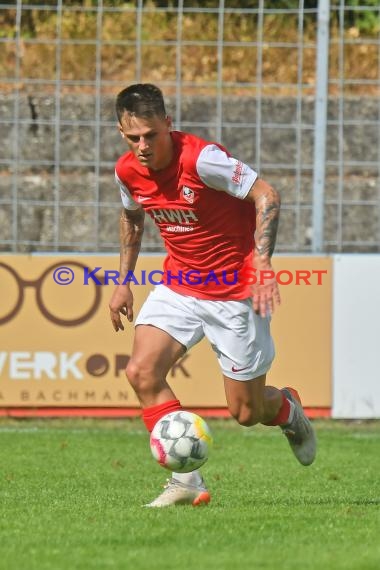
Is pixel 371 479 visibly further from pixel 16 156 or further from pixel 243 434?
pixel 16 156

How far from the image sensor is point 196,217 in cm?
729

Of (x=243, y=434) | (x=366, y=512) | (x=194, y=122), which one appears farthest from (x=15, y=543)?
(x=194, y=122)

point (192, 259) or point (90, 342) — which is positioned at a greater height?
point (192, 259)

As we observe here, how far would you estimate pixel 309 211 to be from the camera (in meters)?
13.3

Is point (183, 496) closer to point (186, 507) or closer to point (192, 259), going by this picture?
point (186, 507)

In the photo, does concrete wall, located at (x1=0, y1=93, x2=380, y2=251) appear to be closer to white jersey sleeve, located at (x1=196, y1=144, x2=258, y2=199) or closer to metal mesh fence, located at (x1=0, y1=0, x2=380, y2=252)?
metal mesh fence, located at (x1=0, y1=0, x2=380, y2=252)

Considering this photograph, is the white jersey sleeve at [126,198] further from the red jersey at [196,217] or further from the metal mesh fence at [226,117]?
the metal mesh fence at [226,117]

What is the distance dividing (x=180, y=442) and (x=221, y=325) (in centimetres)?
86

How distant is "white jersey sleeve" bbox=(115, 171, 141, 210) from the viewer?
7526 mm

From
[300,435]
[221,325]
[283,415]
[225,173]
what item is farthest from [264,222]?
[300,435]

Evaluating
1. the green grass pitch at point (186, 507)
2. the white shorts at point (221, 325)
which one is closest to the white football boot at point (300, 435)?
the green grass pitch at point (186, 507)

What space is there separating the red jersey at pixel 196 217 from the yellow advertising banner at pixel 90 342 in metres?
4.69

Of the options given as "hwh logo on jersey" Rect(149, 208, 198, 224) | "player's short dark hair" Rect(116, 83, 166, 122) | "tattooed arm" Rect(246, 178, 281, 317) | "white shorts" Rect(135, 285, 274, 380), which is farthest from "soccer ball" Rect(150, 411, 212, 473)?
"player's short dark hair" Rect(116, 83, 166, 122)

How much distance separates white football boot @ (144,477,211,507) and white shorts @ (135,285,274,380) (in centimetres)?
68
